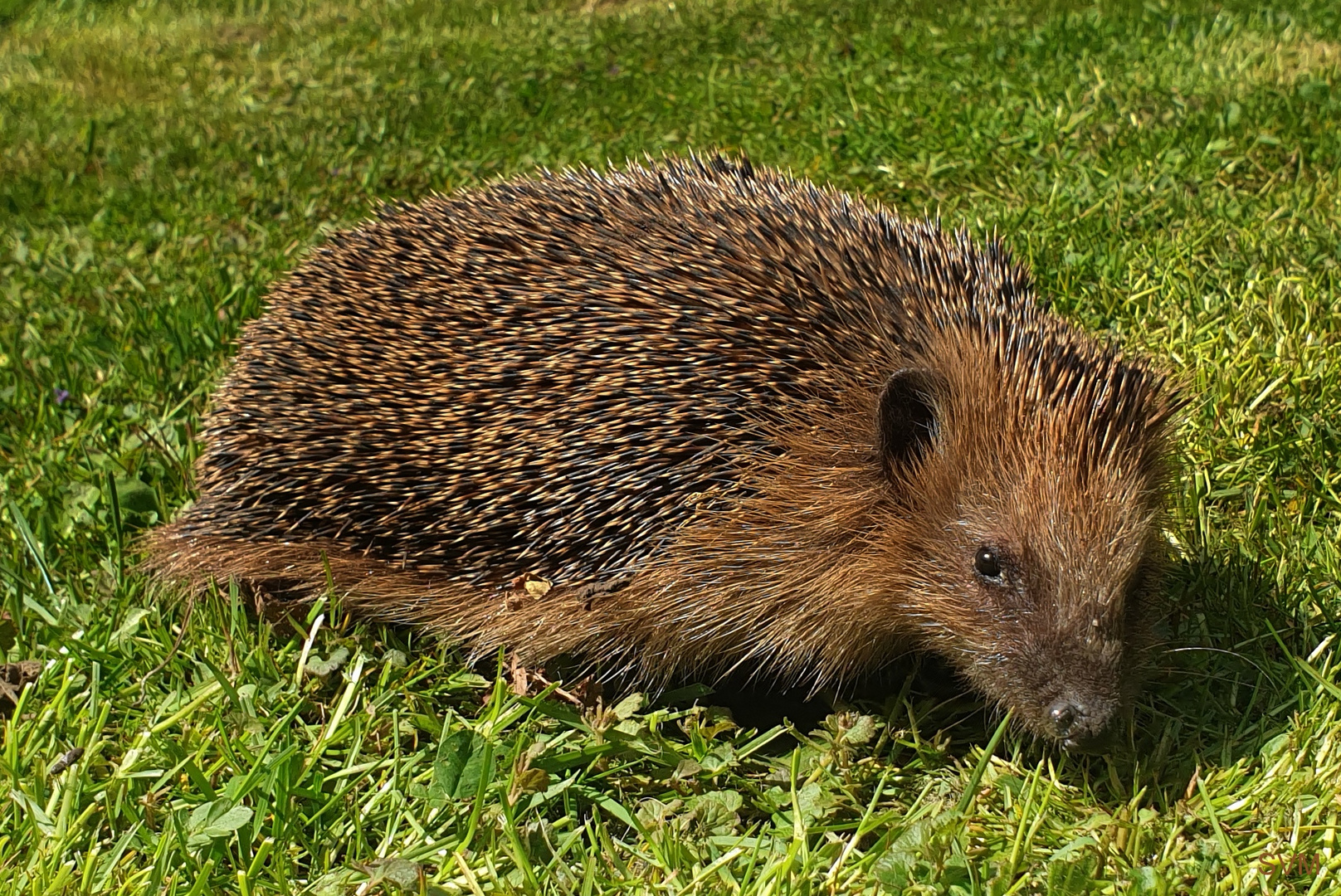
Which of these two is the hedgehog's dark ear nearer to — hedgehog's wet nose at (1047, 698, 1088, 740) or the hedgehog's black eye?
the hedgehog's black eye

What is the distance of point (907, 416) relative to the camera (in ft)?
10.2

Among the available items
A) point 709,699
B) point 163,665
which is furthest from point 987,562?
point 163,665

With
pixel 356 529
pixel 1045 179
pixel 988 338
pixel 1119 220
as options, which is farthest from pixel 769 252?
pixel 1045 179

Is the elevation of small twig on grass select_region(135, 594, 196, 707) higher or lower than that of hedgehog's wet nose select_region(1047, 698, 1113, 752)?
lower

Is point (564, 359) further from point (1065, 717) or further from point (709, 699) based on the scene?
point (1065, 717)

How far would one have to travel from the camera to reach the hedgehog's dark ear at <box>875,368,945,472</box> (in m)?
3.05

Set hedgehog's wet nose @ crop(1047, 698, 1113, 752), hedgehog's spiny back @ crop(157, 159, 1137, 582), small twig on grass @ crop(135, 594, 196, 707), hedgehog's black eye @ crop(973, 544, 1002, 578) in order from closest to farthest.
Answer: hedgehog's wet nose @ crop(1047, 698, 1113, 752) < hedgehog's black eye @ crop(973, 544, 1002, 578) < hedgehog's spiny back @ crop(157, 159, 1137, 582) < small twig on grass @ crop(135, 594, 196, 707)

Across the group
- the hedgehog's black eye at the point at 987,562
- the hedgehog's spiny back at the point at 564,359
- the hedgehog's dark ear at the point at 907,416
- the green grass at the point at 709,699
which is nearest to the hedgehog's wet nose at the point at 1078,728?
the green grass at the point at 709,699

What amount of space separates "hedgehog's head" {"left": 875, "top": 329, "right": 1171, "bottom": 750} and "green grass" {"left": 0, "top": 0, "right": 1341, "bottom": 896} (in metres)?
0.32

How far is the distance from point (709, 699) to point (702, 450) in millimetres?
854

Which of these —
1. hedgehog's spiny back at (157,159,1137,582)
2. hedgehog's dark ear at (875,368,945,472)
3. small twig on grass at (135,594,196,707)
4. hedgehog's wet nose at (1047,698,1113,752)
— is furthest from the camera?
small twig on grass at (135,594,196,707)

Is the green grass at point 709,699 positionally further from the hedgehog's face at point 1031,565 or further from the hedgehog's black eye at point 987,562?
the hedgehog's black eye at point 987,562

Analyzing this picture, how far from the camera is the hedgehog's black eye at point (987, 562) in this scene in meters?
2.94

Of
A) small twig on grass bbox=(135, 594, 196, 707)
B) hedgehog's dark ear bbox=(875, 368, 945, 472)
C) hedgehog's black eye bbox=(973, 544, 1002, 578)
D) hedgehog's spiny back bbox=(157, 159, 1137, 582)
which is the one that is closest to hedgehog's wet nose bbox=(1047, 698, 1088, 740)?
hedgehog's black eye bbox=(973, 544, 1002, 578)
